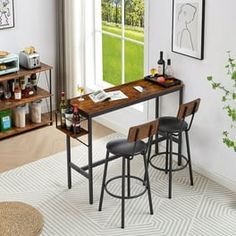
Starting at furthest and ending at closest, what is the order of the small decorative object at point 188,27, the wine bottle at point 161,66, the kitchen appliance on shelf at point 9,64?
the kitchen appliance on shelf at point 9,64 → the wine bottle at point 161,66 → the small decorative object at point 188,27

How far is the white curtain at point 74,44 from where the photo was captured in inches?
271

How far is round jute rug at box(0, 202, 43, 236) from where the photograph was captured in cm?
429

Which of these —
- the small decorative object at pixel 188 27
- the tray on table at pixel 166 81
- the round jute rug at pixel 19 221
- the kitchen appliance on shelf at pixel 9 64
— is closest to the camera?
the round jute rug at pixel 19 221

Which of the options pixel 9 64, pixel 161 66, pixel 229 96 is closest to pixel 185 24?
pixel 161 66

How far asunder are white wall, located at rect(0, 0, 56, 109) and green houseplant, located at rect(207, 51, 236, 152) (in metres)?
2.45

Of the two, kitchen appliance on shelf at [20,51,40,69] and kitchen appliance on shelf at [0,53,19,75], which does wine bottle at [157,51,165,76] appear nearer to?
Answer: kitchen appliance on shelf at [20,51,40,69]

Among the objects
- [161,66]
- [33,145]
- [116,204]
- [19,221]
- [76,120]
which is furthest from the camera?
[33,145]

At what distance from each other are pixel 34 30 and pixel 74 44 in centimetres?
50

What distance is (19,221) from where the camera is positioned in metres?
4.40

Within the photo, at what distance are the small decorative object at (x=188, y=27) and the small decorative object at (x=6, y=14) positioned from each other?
2014 millimetres

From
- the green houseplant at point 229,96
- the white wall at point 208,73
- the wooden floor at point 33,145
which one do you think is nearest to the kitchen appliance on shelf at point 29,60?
the wooden floor at point 33,145

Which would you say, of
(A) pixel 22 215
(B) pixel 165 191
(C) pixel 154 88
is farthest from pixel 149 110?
(A) pixel 22 215

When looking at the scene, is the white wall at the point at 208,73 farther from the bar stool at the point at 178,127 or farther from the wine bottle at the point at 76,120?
the wine bottle at the point at 76,120

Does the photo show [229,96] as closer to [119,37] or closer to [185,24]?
[185,24]
